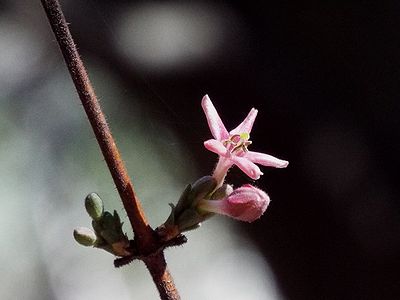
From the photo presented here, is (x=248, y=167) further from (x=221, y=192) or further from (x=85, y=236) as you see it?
(x=85, y=236)

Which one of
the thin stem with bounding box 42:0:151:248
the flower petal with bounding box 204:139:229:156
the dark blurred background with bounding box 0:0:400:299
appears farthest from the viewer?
the dark blurred background with bounding box 0:0:400:299

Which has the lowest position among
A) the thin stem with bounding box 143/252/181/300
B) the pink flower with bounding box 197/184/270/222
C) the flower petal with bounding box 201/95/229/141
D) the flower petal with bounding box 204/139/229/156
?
the thin stem with bounding box 143/252/181/300

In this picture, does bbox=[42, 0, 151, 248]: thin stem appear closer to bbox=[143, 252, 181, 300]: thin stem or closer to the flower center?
bbox=[143, 252, 181, 300]: thin stem

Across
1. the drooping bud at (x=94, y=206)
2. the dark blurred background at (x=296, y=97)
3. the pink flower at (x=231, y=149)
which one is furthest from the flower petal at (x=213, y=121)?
the dark blurred background at (x=296, y=97)

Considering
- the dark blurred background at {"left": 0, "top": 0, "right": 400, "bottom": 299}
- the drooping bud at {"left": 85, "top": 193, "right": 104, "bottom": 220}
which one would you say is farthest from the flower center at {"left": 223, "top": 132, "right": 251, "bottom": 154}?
the dark blurred background at {"left": 0, "top": 0, "right": 400, "bottom": 299}

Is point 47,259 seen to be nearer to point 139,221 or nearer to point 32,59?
point 32,59

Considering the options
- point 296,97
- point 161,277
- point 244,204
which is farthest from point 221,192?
point 296,97

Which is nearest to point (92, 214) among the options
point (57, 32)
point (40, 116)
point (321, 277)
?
point (57, 32)
